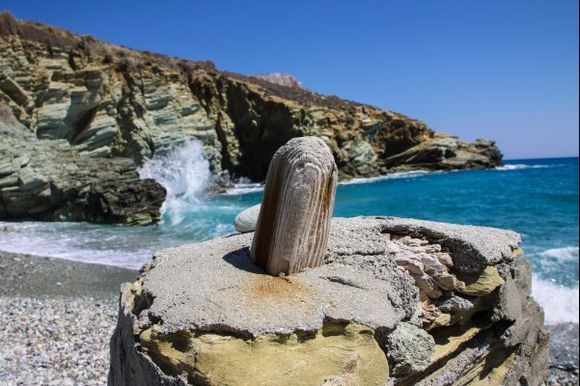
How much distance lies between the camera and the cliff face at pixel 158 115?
→ 2145 cm

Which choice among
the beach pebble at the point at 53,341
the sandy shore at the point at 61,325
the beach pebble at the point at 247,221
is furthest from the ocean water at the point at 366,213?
the beach pebble at the point at 247,221

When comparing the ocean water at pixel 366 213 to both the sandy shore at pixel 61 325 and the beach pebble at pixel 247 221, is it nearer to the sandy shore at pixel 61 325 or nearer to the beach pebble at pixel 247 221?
the sandy shore at pixel 61 325

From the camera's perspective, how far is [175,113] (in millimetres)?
31938

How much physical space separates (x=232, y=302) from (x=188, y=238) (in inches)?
483

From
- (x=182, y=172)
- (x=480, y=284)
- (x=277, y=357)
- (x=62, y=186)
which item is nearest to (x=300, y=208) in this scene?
(x=277, y=357)

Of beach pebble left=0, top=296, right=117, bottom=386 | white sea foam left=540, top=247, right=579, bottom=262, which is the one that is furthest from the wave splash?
beach pebble left=0, top=296, right=117, bottom=386

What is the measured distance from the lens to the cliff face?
21.5m

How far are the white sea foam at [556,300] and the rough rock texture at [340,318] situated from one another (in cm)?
539

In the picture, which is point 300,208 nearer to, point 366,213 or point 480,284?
point 480,284

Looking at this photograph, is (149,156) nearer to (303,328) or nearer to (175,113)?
(175,113)

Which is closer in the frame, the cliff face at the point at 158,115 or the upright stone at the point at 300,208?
the upright stone at the point at 300,208

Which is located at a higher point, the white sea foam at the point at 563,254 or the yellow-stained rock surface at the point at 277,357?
the yellow-stained rock surface at the point at 277,357

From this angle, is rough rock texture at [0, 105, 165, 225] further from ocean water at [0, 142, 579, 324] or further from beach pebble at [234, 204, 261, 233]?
beach pebble at [234, 204, 261, 233]

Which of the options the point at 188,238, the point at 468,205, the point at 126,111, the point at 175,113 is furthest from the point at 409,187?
the point at 188,238
